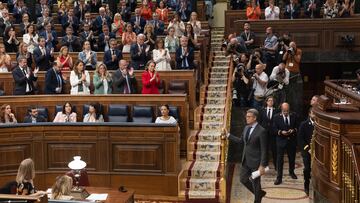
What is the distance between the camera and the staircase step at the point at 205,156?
9500 millimetres

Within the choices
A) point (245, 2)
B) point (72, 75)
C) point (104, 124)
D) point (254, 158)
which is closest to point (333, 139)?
point (254, 158)

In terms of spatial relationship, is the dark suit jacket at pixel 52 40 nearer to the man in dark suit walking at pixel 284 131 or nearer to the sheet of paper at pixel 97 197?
the man in dark suit walking at pixel 284 131

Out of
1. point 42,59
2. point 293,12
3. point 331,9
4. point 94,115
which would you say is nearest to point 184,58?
point 94,115

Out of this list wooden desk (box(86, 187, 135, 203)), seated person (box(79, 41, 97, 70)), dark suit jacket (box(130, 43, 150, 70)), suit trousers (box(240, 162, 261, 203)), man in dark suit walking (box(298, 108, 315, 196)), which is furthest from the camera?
seated person (box(79, 41, 97, 70))

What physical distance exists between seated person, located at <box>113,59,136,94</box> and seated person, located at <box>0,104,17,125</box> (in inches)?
64.0

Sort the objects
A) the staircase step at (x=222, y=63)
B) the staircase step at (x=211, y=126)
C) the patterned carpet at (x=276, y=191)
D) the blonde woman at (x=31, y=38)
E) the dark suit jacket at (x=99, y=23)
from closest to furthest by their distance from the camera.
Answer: the patterned carpet at (x=276, y=191), the staircase step at (x=211, y=126), the blonde woman at (x=31, y=38), the staircase step at (x=222, y=63), the dark suit jacket at (x=99, y=23)

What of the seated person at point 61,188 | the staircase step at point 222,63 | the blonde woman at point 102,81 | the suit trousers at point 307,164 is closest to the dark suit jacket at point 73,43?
the blonde woman at point 102,81

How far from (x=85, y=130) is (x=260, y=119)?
2815 millimetres

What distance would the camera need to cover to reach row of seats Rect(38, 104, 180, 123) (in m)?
9.34

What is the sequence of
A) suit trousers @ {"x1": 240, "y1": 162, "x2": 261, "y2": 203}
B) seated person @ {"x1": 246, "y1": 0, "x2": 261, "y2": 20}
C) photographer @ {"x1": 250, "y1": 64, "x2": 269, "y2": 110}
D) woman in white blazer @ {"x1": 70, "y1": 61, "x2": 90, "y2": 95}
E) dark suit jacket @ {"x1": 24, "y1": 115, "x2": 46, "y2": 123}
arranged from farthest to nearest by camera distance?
seated person @ {"x1": 246, "y1": 0, "x2": 261, "y2": 20}
photographer @ {"x1": 250, "y1": 64, "x2": 269, "y2": 110}
woman in white blazer @ {"x1": 70, "y1": 61, "x2": 90, "y2": 95}
dark suit jacket @ {"x1": 24, "y1": 115, "x2": 46, "y2": 123}
suit trousers @ {"x1": 240, "y1": 162, "x2": 261, "y2": 203}

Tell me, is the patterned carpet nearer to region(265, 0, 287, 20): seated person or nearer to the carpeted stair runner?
the carpeted stair runner

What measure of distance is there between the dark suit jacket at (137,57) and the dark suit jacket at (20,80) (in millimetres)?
1695

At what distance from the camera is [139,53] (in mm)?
10820

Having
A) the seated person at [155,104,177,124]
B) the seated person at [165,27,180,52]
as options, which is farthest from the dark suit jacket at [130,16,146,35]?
the seated person at [155,104,177,124]
